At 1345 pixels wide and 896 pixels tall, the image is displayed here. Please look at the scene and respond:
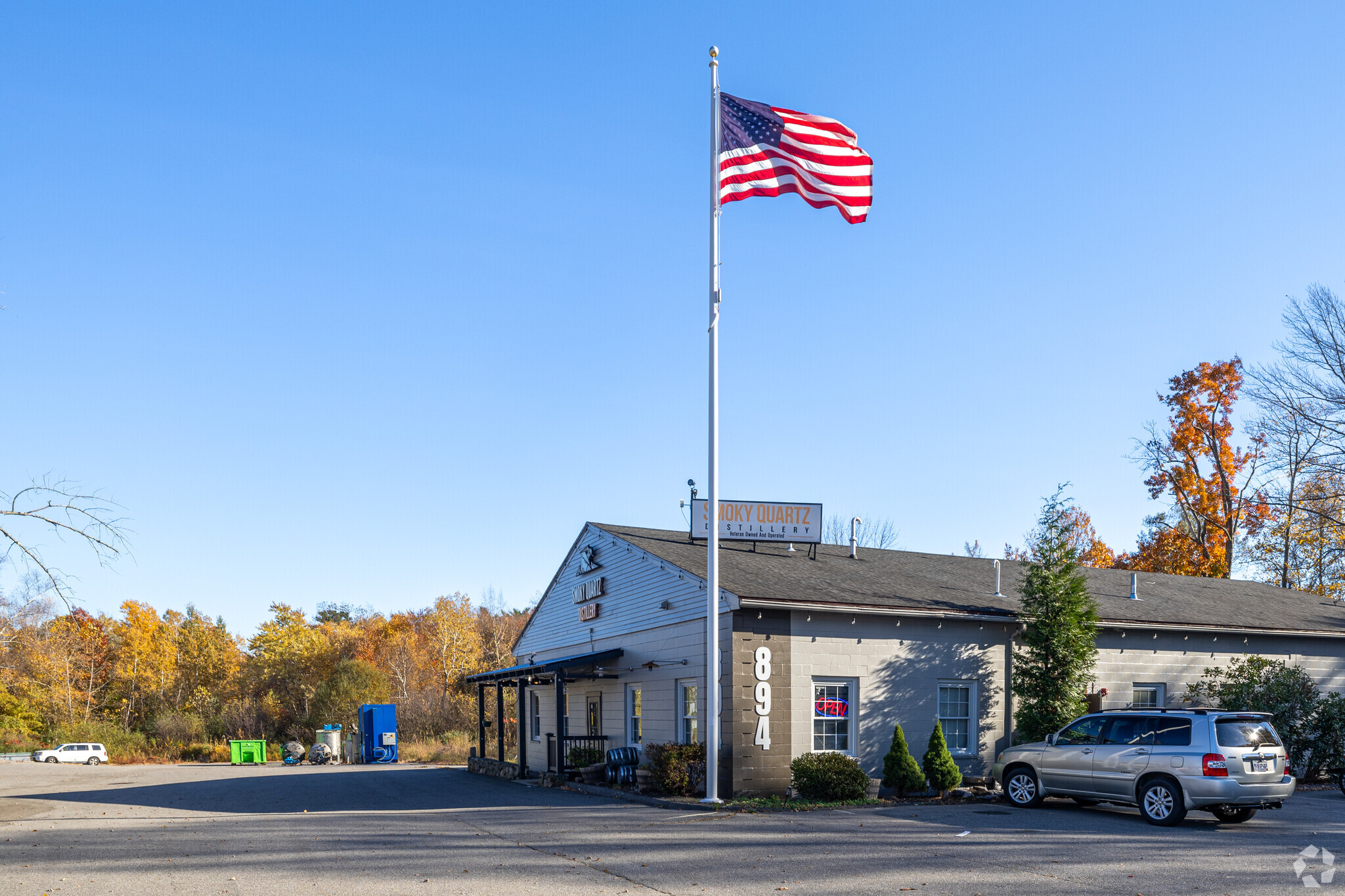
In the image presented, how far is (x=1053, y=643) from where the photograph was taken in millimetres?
21234

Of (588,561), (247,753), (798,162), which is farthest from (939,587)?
(247,753)

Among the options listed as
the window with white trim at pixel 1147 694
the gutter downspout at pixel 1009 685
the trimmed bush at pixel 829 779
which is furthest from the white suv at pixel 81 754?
the window with white trim at pixel 1147 694

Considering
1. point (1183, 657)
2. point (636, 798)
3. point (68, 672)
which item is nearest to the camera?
point (636, 798)

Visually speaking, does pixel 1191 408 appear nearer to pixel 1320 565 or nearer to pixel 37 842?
pixel 1320 565

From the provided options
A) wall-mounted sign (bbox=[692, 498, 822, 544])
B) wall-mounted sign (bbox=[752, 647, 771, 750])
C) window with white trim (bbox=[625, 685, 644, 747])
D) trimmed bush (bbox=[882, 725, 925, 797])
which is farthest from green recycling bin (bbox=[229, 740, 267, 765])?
trimmed bush (bbox=[882, 725, 925, 797])

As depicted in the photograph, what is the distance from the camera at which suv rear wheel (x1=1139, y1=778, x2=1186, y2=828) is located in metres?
15.3

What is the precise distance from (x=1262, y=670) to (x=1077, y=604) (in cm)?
686

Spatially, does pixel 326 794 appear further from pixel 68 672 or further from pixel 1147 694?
pixel 68 672

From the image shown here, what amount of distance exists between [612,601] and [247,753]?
80.4ft

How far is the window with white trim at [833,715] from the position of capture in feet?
66.7

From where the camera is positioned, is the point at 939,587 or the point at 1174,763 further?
the point at 939,587

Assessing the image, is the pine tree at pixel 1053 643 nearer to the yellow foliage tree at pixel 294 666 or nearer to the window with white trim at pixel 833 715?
the window with white trim at pixel 833 715

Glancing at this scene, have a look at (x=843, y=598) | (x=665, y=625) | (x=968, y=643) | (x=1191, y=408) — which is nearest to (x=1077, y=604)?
(x=968, y=643)

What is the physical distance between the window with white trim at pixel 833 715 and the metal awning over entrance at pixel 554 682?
563 centimetres
